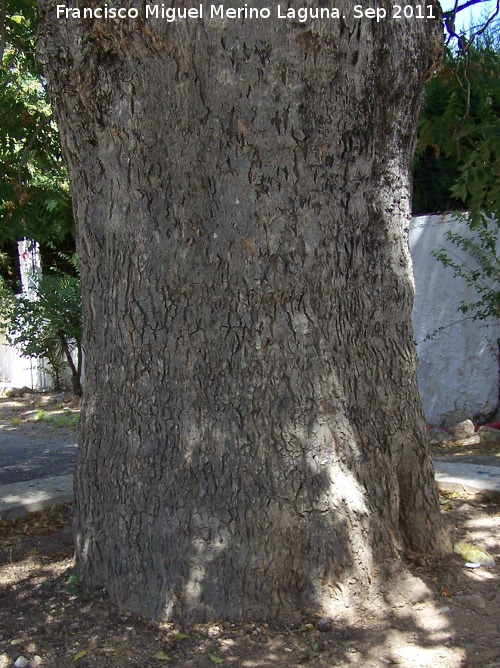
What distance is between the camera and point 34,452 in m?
7.98

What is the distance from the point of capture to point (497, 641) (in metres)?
2.89

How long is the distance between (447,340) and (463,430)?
116cm

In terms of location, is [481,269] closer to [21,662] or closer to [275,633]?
[275,633]

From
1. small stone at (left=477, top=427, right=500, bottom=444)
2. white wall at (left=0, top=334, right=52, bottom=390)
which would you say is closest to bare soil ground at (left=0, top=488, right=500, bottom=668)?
small stone at (left=477, top=427, right=500, bottom=444)

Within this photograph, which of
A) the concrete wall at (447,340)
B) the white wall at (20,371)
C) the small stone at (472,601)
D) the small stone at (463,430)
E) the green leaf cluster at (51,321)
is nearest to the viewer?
the small stone at (472,601)

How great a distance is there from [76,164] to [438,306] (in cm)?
586

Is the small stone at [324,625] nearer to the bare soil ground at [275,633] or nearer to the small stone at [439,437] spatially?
the bare soil ground at [275,633]

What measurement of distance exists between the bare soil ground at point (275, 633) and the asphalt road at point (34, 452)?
3177 mm

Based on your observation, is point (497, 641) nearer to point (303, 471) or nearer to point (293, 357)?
point (303, 471)

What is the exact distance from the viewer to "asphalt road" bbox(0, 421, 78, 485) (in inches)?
265

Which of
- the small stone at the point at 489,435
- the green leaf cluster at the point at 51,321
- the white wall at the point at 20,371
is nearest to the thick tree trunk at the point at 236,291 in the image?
the small stone at the point at 489,435

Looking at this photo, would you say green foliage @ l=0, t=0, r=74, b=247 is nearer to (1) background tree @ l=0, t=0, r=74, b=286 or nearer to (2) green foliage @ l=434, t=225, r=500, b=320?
(1) background tree @ l=0, t=0, r=74, b=286

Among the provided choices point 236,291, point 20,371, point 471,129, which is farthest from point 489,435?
point 20,371

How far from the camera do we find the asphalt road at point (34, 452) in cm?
672
